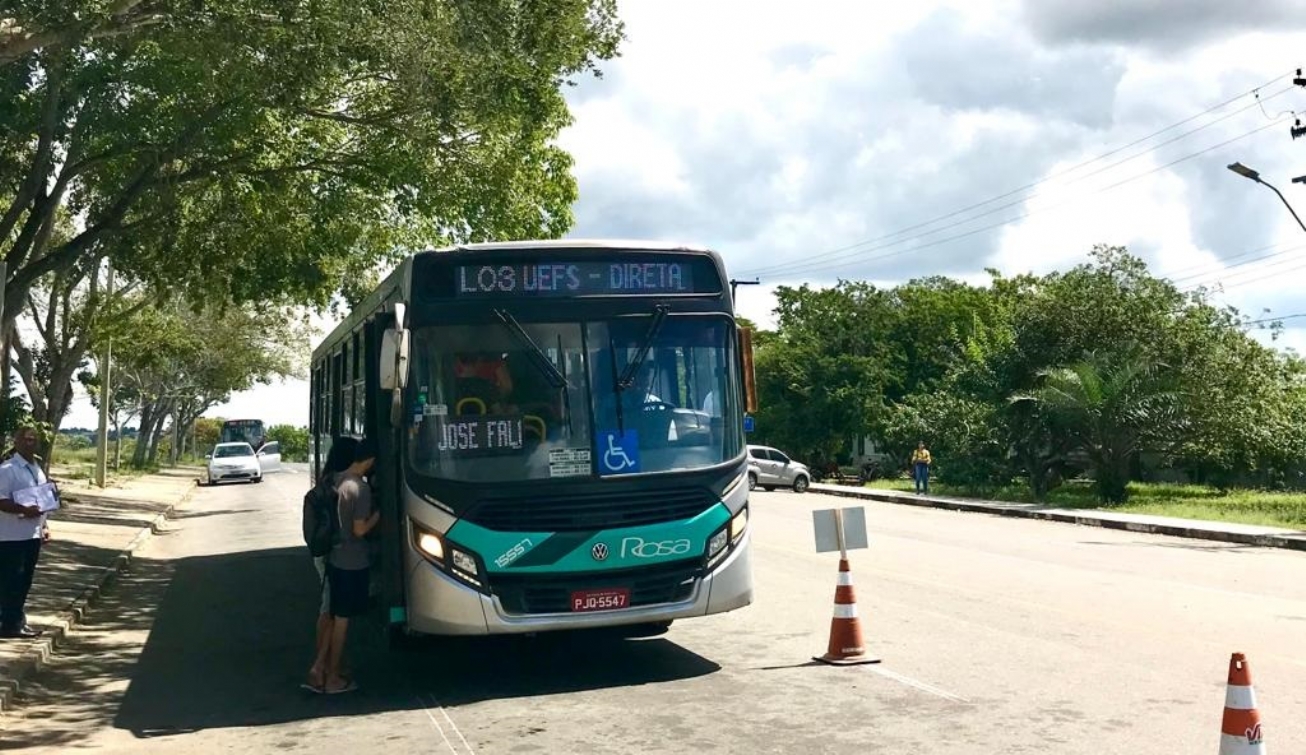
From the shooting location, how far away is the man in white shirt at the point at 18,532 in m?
10.9

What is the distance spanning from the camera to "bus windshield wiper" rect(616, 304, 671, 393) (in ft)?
30.1

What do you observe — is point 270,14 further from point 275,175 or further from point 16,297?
point 16,297

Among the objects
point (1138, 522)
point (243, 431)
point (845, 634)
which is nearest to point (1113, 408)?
point (1138, 522)

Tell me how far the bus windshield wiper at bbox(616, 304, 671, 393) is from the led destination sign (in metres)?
0.19

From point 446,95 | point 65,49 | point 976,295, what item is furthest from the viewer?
point 976,295


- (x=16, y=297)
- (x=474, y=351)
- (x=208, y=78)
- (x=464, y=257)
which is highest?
(x=208, y=78)

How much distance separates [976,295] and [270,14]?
174 feet

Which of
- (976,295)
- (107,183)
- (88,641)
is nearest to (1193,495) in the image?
(976,295)

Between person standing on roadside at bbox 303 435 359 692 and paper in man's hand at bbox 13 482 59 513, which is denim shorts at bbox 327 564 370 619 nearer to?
person standing on roadside at bbox 303 435 359 692

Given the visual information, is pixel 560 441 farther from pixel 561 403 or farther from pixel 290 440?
pixel 290 440

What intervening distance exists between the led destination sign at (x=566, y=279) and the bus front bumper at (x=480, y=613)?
6.43ft

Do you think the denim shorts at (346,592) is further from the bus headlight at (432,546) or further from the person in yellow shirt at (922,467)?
the person in yellow shirt at (922,467)

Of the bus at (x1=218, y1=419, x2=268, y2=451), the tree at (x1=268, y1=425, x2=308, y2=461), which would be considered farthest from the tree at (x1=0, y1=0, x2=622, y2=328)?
the tree at (x1=268, y1=425, x2=308, y2=461)

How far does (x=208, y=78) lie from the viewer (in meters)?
14.7
